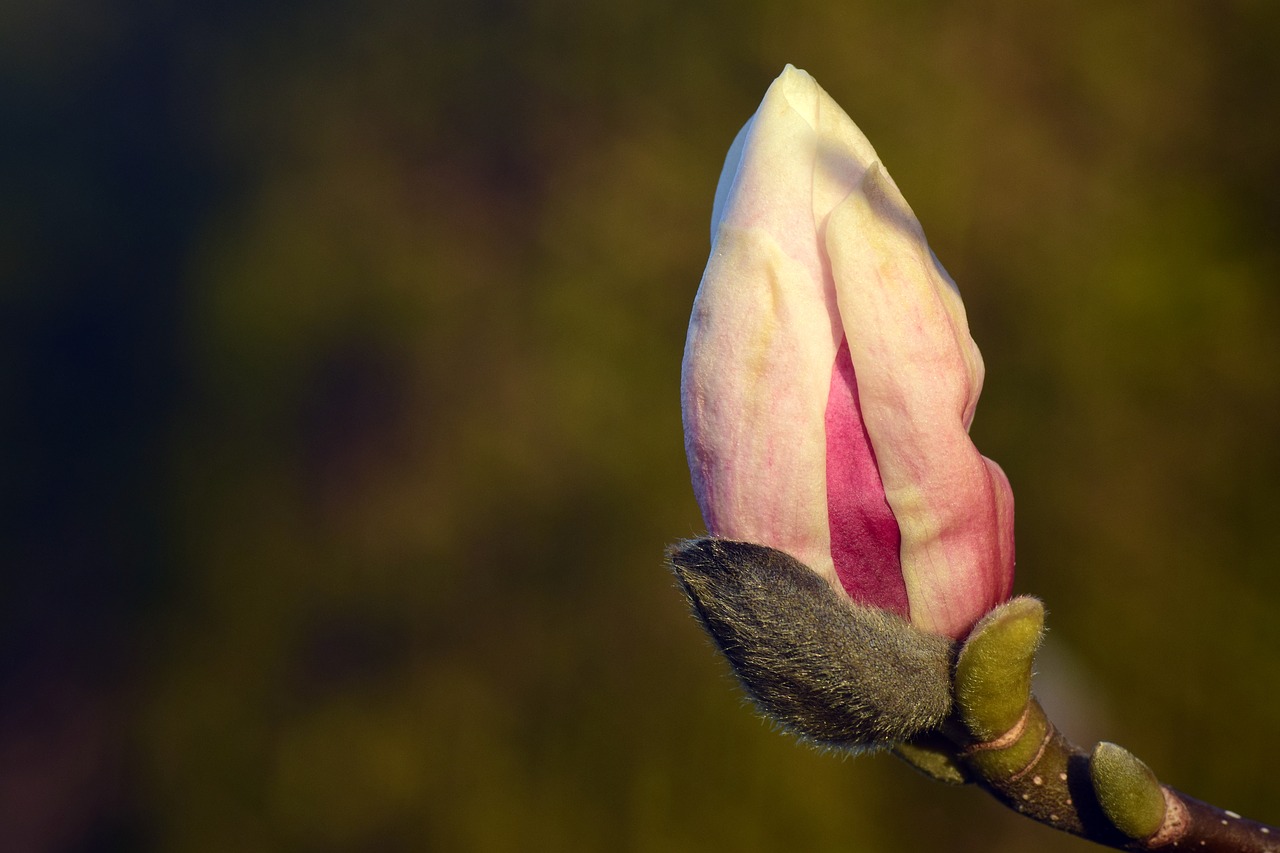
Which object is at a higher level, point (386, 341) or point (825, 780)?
point (386, 341)

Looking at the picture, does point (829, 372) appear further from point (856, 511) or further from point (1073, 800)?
point (1073, 800)

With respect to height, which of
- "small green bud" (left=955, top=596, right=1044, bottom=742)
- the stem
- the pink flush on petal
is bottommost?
the stem

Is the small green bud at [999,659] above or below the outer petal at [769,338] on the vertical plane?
below

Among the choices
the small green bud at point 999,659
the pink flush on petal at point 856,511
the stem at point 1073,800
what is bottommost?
the stem at point 1073,800

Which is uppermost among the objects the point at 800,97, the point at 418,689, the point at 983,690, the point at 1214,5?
the point at 1214,5

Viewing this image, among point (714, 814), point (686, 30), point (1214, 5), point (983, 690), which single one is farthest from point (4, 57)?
point (983, 690)

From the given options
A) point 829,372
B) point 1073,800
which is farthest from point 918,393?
point 1073,800

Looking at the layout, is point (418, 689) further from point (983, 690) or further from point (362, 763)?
point (983, 690)
